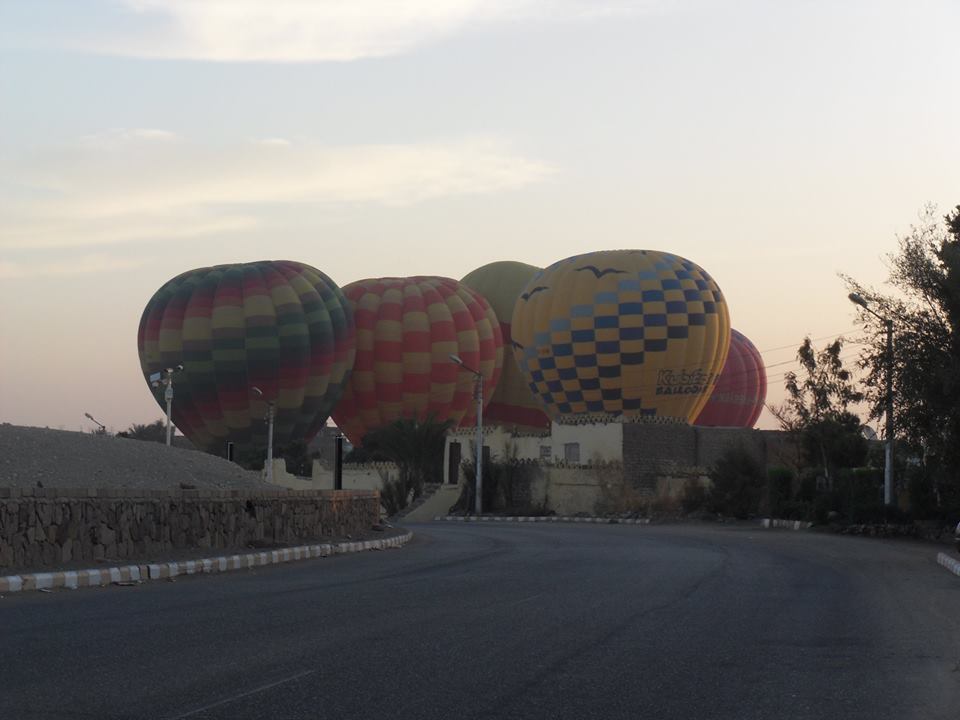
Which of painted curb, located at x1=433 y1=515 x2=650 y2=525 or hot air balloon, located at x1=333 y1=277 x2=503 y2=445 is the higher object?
hot air balloon, located at x1=333 y1=277 x2=503 y2=445

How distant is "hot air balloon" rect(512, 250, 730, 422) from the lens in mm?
63750

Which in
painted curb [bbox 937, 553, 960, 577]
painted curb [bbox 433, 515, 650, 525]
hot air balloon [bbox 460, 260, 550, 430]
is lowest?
painted curb [bbox 433, 515, 650, 525]

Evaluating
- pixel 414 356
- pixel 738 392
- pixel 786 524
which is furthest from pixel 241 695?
pixel 738 392

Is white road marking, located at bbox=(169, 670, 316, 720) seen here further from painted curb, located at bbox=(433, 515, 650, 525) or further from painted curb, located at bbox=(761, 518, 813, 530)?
painted curb, located at bbox=(433, 515, 650, 525)

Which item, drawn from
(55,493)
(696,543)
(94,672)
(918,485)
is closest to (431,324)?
(918,485)

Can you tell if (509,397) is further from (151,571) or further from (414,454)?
(151,571)

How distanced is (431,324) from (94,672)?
66.2 metres

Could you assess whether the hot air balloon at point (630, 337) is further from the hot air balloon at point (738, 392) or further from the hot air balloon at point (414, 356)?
the hot air balloon at point (738, 392)

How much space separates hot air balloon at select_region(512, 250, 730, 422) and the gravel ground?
3181cm

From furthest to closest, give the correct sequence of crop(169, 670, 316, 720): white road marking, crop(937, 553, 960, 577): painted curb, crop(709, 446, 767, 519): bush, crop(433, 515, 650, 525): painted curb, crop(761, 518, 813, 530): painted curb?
crop(433, 515, 650, 525): painted curb → crop(709, 446, 767, 519): bush → crop(761, 518, 813, 530): painted curb → crop(937, 553, 960, 577): painted curb → crop(169, 670, 316, 720): white road marking

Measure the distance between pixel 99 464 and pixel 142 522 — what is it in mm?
7816

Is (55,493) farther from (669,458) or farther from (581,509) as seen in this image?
(669,458)

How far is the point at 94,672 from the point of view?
30.6 ft

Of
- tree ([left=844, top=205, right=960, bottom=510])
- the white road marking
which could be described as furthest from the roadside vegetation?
the white road marking
